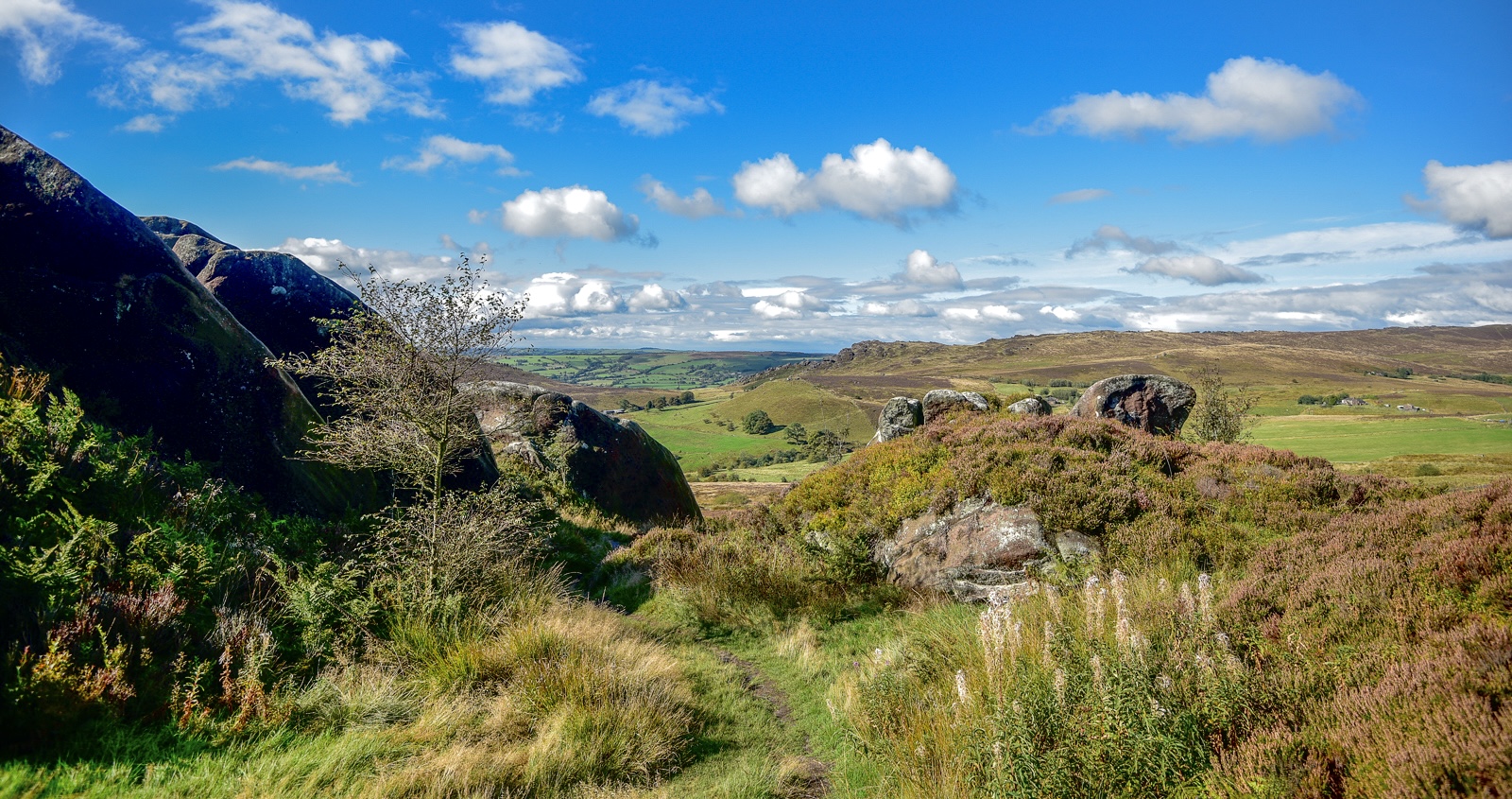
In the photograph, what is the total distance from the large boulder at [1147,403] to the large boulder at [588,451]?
1377 centimetres

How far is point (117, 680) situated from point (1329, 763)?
765 centimetres

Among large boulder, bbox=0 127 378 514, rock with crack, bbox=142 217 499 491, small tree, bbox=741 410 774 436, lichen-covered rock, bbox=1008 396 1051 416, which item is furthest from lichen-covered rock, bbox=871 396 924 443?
small tree, bbox=741 410 774 436

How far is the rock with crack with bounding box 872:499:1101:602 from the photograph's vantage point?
930 cm

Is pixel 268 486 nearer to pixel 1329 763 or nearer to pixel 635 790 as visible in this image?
pixel 635 790

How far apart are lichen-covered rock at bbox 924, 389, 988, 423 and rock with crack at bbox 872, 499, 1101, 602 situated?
832 centimetres

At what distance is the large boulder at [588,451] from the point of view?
1752cm

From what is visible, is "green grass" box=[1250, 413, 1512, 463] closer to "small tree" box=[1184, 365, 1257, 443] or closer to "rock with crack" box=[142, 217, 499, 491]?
"small tree" box=[1184, 365, 1257, 443]

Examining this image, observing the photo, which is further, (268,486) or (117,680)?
(268,486)

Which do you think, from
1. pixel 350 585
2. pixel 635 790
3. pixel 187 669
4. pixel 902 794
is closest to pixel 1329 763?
pixel 902 794

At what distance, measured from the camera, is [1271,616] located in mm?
5125

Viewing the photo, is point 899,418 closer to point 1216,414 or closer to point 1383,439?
point 1216,414

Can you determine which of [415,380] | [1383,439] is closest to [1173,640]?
[415,380]

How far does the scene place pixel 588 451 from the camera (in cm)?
1797

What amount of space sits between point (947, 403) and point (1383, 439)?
64.4m
